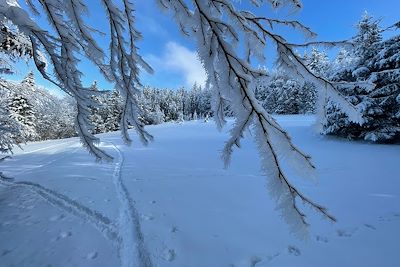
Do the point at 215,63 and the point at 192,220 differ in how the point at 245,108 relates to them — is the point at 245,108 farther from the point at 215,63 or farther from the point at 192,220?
the point at 192,220

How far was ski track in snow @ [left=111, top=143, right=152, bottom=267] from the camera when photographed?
131 inches

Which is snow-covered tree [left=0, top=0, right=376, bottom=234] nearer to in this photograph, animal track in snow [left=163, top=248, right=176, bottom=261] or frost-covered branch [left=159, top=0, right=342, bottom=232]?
frost-covered branch [left=159, top=0, right=342, bottom=232]

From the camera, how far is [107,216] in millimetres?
4738

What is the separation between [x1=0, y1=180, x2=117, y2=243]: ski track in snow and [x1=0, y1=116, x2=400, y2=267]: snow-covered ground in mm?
22

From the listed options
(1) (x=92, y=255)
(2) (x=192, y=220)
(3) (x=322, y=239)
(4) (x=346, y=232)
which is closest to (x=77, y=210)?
(1) (x=92, y=255)

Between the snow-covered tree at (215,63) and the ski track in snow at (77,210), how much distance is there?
9.01ft

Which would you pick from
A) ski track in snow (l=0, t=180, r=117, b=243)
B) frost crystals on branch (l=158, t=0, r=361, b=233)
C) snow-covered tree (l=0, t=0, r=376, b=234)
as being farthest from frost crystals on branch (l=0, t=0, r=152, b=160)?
ski track in snow (l=0, t=180, r=117, b=243)

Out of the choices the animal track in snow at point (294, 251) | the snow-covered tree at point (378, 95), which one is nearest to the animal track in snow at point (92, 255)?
the animal track in snow at point (294, 251)

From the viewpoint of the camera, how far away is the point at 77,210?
513cm

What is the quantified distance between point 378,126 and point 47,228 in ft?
40.3

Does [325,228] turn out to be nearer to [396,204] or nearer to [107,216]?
[396,204]

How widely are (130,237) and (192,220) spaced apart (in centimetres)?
101

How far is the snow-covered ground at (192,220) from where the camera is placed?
11.1 ft

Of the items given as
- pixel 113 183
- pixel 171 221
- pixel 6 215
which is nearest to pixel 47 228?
pixel 6 215
